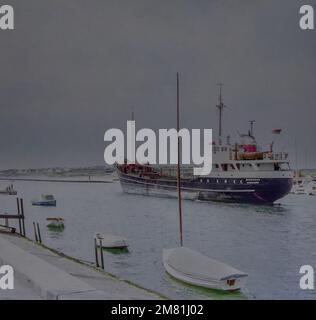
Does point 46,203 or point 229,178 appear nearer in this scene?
point 46,203

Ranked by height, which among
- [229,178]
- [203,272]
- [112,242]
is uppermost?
[229,178]

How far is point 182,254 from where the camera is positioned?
18.9 ft

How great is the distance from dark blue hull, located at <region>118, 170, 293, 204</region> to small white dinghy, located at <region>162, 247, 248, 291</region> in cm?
265

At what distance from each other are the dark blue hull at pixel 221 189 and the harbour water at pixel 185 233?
0.67ft

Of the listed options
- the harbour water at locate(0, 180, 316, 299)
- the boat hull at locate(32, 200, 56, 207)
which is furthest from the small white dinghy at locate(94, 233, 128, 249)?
the boat hull at locate(32, 200, 56, 207)

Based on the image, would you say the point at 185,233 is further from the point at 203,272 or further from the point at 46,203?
the point at 203,272

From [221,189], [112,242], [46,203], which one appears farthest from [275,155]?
[46,203]

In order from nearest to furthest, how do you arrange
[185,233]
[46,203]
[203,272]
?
[203,272], [185,233], [46,203]

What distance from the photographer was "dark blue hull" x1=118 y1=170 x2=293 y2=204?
343 inches

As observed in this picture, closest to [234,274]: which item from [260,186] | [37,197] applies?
[37,197]

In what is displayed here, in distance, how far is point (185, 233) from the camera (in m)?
7.95

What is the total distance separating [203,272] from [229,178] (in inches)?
167

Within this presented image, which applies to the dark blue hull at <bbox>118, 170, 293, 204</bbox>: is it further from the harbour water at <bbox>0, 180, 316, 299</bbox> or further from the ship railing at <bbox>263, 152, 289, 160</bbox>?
the ship railing at <bbox>263, 152, 289, 160</bbox>

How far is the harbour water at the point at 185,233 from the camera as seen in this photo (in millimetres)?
6145
